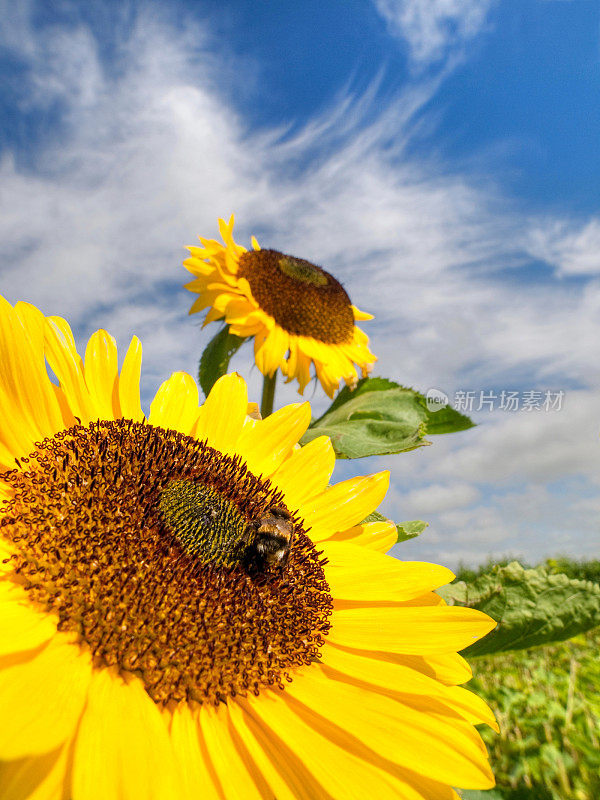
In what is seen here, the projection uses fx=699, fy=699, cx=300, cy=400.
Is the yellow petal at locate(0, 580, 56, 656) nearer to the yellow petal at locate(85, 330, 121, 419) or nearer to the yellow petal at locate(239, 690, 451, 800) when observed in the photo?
the yellow petal at locate(239, 690, 451, 800)

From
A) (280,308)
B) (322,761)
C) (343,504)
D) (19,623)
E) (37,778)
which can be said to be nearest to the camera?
(37,778)

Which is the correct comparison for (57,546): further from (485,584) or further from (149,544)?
(485,584)

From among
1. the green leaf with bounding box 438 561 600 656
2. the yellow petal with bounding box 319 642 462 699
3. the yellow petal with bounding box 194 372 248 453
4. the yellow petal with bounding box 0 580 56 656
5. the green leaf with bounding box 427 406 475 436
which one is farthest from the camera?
the green leaf with bounding box 427 406 475 436

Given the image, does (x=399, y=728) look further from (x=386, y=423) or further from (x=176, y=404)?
(x=386, y=423)

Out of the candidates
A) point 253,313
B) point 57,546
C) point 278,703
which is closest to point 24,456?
point 57,546

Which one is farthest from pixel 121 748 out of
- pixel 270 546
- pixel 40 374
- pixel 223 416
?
pixel 223 416

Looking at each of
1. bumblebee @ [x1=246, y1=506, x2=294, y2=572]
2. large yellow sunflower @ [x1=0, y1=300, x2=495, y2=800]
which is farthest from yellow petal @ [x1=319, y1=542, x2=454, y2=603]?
bumblebee @ [x1=246, y1=506, x2=294, y2=572]
